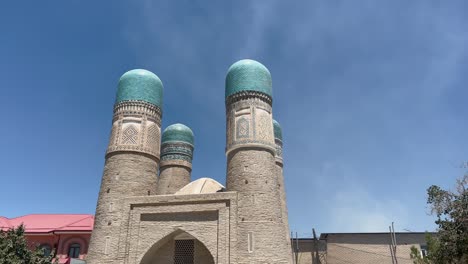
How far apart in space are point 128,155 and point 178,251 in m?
5.11

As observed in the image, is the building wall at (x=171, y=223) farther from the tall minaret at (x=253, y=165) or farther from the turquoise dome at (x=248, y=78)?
the turquoise dome at (x=248, y=78)

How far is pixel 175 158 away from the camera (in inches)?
1032

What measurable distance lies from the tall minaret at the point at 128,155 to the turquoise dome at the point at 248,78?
421 cm

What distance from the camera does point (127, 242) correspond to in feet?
55.1

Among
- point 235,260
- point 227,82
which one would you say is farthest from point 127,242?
point 227,82

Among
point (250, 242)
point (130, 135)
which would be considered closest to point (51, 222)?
point (130, 135)

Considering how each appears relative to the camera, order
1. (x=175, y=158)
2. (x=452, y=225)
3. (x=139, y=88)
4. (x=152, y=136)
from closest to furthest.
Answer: (x=452, y=225) → (x=152, y=136) → (x=139, y=88) → (x=175, y=158)

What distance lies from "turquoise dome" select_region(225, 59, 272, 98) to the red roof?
13.3 meters

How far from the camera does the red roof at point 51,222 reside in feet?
81.7

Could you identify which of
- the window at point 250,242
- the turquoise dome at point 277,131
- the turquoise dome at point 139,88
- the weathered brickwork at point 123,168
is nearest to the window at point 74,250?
the weathered brickwork at point 123,168

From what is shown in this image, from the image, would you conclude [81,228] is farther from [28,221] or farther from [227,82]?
[227,82]

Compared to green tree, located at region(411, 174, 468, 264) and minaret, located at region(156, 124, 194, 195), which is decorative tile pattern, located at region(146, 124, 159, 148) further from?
green tree, located at region(411, 174, 468, 264)

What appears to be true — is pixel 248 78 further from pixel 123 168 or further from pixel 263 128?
pixel 123 168

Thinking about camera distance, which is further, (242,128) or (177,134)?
(177,134)
